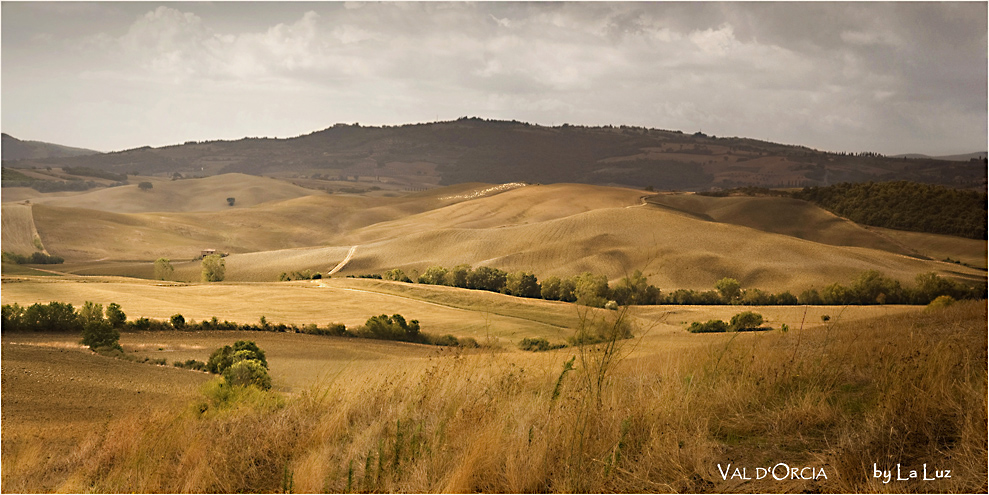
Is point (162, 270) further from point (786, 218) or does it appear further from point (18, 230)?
point (786, 218)

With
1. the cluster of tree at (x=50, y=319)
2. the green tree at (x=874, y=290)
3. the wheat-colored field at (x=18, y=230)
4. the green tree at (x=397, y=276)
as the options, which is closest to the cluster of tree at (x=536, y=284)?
the green tree at (x=397, y=276)

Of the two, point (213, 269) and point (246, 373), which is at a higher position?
point (246, 373)

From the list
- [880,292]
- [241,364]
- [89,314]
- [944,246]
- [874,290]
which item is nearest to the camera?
[241,364]

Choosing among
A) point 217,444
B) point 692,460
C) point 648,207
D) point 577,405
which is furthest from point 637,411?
point 648,207

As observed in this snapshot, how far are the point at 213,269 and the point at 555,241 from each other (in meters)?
52.0

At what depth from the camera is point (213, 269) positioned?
93062 millimetres

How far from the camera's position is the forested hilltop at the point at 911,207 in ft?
396

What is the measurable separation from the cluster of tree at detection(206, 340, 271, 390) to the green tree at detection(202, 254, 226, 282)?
209 feet

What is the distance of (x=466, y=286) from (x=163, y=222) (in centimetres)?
10312

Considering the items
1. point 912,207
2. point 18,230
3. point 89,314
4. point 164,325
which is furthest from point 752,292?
point 18,230

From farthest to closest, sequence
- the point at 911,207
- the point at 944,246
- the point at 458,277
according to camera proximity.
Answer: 1. the point at 911,207
2. the point at 944,246
3. the point at 458,277

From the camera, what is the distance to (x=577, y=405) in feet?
16.9

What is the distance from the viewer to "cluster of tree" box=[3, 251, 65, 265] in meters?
105

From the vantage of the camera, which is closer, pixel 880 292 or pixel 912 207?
pixel 880 292
